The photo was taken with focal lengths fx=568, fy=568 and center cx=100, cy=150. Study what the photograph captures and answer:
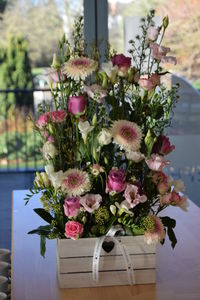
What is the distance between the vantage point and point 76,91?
5.47 ft

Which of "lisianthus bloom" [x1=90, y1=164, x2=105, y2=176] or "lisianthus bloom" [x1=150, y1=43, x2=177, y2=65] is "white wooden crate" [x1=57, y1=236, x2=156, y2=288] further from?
"lisianthus bloom" [x1=150, y1=43, x2=177, y2=65]

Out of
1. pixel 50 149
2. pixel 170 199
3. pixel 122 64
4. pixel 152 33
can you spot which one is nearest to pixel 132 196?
pixel 170 199

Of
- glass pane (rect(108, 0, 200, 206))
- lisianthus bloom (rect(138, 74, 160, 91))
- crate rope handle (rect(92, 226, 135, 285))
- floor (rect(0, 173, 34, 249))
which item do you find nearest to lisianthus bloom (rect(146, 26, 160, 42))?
lisianthus bloom (rect(138, 74, 160, 91))

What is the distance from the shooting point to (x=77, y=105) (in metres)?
1.58

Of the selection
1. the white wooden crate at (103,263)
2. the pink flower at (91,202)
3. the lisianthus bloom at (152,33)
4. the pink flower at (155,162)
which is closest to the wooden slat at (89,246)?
the white wooden crate at (103,263)

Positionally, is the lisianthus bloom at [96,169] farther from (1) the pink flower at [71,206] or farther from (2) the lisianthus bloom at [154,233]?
(2) the lisianthus bloom at [154,233]

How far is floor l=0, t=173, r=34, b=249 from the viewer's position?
3.70 metres

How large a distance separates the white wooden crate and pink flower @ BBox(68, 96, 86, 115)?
368 mm

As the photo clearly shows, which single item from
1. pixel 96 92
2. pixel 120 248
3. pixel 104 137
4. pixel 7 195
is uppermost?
pixel 96 92

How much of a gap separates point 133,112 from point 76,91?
178 mm

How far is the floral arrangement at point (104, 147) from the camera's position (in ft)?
5.19

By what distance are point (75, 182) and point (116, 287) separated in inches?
13.9

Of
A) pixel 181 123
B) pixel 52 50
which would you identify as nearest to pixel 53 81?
pixel 52 50

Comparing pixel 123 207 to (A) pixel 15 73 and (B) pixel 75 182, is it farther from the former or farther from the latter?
(A) pixel 15 73
